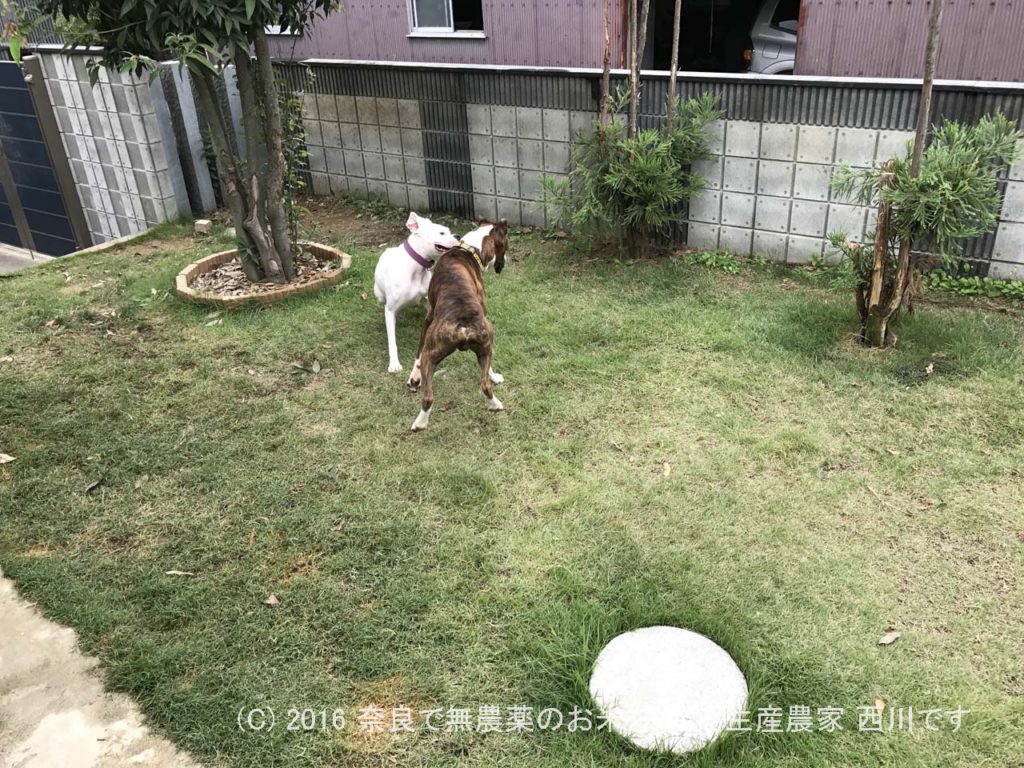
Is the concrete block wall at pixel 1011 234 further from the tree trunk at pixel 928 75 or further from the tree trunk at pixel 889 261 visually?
the tree trunk at pixel 928 75

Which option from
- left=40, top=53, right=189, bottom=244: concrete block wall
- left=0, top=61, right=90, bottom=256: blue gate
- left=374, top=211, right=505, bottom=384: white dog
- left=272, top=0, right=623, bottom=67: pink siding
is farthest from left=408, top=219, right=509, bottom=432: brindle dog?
left=0, top=61, right=90, bottom=256: blue gate

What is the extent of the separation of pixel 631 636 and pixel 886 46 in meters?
6.65

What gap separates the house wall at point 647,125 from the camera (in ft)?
17.8

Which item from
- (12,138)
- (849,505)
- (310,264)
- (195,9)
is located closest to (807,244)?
(849,505)

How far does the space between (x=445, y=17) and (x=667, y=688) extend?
9282mm

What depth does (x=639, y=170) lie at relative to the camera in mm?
5820

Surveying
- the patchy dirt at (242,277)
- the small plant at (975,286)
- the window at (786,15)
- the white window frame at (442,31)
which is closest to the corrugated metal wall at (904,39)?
the window at (786,15)

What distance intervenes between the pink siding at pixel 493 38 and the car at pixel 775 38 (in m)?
1.63

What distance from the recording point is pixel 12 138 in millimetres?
9172

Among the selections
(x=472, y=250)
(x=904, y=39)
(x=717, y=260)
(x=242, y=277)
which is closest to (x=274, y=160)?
(x=242, y=277)

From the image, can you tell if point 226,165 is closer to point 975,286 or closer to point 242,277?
point 242,277

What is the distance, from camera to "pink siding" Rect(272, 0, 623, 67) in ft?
28.4

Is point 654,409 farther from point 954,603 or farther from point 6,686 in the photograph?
point 6,686

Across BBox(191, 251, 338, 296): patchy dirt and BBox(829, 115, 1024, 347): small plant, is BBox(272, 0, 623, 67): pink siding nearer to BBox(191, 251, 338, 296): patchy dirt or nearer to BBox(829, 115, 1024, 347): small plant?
BBox(191, 251, 338, 296): patchy dirt
